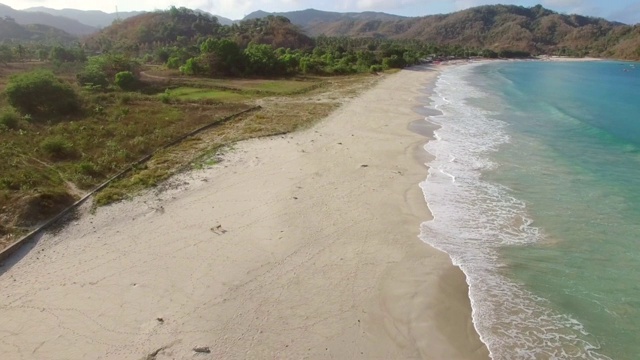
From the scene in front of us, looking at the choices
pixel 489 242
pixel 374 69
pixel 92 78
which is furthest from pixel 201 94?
pixel 374 69

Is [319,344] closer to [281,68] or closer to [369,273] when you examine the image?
[369,273]

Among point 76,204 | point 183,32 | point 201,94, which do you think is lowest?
point 76,204

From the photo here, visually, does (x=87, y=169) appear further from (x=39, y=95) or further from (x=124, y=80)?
(x=124, y=80)

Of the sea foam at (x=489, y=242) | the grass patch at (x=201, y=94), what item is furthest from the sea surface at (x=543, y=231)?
the grass patch at (x=201, y=94)

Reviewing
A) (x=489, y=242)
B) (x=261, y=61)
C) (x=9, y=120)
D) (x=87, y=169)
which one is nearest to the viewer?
(x=489, y=242)

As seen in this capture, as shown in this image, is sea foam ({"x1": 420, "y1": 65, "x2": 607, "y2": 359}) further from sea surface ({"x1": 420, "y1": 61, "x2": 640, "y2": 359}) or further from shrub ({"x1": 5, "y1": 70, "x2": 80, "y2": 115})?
shrub ({"x1": 5, "y1": 70, "x2": 80, "y2": 115})

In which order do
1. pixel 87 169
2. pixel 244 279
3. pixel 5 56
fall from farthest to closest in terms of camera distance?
1. pixel 5 56
2. pixel 87 169
3. pixel 244 279

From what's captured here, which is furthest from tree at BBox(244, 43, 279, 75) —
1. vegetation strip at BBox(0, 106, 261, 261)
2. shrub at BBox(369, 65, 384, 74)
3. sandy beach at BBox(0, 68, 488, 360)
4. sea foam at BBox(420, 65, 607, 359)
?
sandy beach at BBox(0, 68, 488, 360)

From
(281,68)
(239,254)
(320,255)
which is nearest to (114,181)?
(239,254)
